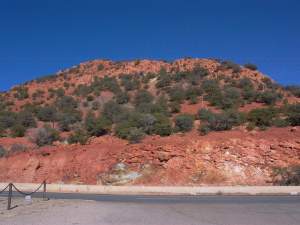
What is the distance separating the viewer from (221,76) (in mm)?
70000

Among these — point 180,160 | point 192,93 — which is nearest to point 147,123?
point 180,160

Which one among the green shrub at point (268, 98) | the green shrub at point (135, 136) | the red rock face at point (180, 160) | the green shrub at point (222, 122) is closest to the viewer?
the red rock face at point (180, 160)

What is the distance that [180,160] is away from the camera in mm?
36500

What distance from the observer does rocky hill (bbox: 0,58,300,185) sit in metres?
35.9

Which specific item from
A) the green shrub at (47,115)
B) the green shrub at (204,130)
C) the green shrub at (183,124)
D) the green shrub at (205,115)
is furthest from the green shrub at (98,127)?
the green shrub at (204,130)

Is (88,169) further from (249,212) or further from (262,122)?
(249,212)

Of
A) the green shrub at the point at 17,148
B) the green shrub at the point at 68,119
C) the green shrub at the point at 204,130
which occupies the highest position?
the green shrub at the point at 68,119

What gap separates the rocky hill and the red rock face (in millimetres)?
86

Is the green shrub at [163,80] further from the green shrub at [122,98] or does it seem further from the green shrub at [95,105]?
the green shrub at [95,105]

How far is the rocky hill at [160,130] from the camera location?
3594 centimetres

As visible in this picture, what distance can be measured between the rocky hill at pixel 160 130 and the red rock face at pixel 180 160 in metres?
0.09

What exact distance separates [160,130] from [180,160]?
8.59 meters

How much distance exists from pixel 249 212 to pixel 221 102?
136ft

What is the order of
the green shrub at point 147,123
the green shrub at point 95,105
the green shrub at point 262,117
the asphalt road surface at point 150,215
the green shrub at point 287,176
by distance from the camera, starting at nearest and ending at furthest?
the asphalt road surface at point 150,215 < the green shrub at point 287,176 < the green shrub at point 262,117 < the green shrub at point 147,123 < the green shrub at point 95,105
